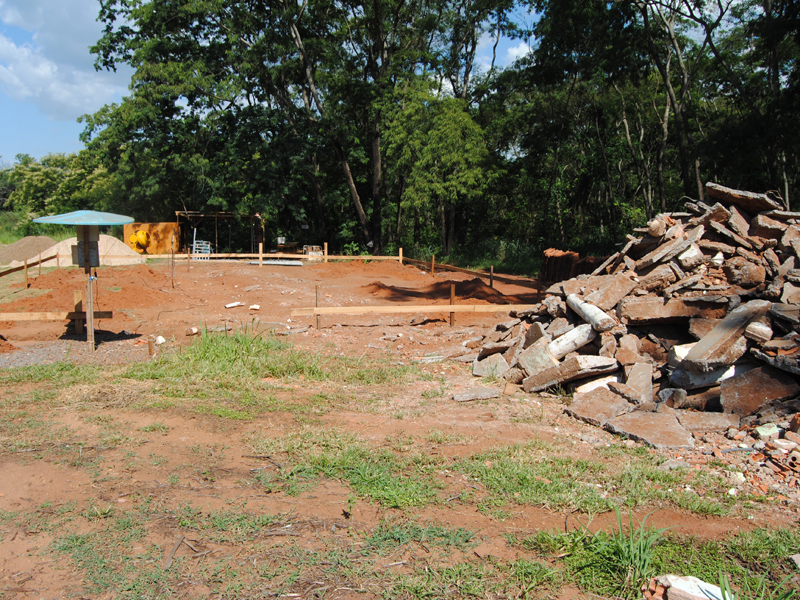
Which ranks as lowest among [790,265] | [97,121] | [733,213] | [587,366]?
[587,366]

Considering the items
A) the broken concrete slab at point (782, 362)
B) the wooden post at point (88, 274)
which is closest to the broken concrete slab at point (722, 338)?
the broken concrete slab at point (782, 362)

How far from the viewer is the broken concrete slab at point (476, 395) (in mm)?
7621

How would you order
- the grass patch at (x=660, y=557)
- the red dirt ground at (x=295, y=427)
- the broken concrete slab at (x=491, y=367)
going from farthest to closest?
1. the broken concrete slab at (x=491, y=367)
2. the red dirt ground at (x=295, y=427)
3. the grass patch at (x=660, y=557)

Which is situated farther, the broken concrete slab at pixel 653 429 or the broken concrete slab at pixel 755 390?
the broken concrete slab at pixel 755 390

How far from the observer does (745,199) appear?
8.87 meters

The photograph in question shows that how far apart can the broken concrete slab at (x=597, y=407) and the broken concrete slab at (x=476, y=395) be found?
104 cm

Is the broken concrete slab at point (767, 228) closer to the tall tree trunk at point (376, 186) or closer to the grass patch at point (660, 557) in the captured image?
the grass patch at point (660, 557)

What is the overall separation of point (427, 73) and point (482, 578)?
3036 centimetres

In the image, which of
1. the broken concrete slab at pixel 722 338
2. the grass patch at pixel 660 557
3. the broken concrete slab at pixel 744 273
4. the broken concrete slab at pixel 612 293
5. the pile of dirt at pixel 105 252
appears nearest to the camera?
the grass patch at pixel 660 557

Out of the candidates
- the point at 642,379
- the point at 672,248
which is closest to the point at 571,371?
the point at 642,379

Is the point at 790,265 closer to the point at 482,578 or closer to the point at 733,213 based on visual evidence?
the point at 733,213

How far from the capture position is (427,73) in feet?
101

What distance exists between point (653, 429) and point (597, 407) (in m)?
0.84

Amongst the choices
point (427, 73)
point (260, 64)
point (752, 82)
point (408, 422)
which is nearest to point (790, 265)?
point (408, 422)
